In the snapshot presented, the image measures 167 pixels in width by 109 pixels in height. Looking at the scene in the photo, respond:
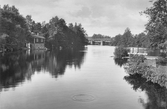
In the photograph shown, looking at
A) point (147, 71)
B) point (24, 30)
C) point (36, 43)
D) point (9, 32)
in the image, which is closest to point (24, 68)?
point (147, 71)

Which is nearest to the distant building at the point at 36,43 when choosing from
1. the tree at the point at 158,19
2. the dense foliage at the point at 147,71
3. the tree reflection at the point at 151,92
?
the tree at the point at 158,19

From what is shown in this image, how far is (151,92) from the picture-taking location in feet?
48.8

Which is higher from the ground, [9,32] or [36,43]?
[9,32]

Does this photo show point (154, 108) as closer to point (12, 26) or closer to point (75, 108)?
point (75, 108)

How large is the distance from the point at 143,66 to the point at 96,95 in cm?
845

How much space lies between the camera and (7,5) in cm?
6575

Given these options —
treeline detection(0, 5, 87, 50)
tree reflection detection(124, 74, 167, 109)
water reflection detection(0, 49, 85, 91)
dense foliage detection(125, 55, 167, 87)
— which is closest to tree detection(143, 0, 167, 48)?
dense foliage detection(125, 55, 167, 87)

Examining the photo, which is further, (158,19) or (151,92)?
(158,19)

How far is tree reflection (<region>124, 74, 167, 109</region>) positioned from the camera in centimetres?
1169

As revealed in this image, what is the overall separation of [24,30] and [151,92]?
2178 inches

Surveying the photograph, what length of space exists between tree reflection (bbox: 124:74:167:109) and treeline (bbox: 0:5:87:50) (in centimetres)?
3710

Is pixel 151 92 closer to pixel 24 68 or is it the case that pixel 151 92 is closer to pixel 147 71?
pixel 147 71

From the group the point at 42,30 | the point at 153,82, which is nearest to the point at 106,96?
the point at 153,82

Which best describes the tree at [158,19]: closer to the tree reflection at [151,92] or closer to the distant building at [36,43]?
the tree reflection at [151,92]
